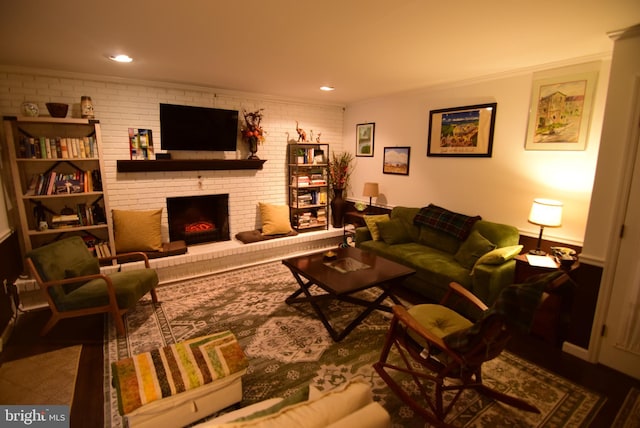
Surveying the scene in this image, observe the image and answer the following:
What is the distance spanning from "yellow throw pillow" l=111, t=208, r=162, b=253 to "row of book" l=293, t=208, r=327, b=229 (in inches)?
84.2

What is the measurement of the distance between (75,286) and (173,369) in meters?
1.86

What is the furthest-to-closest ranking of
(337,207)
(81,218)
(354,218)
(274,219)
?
(354,218), (337,207), (274,219), (81,218)

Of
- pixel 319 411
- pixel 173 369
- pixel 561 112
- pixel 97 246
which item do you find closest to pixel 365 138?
pixel 561 112

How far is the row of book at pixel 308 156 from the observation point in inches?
208

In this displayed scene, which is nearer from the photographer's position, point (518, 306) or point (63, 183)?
point (518, 306)

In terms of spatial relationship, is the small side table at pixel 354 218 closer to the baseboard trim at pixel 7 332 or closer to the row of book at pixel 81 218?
the row of book at pixel 81 218

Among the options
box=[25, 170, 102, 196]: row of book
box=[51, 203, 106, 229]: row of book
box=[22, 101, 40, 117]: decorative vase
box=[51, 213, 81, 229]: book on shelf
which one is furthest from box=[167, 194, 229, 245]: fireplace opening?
box=[22, 101, 40, 117]: decorative vase

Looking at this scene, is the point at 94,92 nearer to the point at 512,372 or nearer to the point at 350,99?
the point at 350,99

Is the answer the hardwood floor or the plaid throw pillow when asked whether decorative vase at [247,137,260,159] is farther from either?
the hardwood floor

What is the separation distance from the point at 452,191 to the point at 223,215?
3.33 m

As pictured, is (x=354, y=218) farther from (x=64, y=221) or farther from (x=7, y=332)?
(x=7, y=332)

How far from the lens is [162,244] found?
168 inches

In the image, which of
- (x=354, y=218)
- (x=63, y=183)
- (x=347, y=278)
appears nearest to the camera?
(x=347, y=278)

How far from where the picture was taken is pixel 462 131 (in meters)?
3.95
